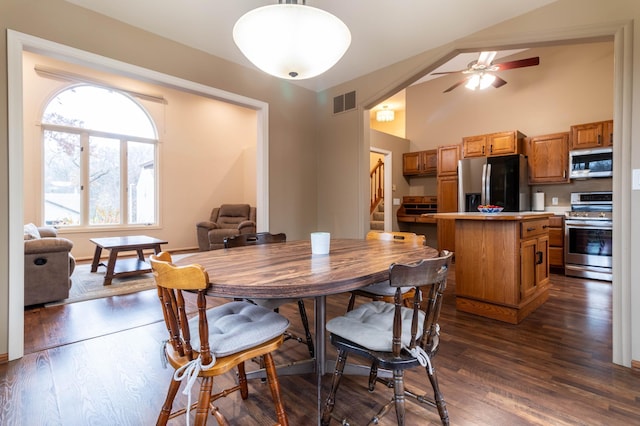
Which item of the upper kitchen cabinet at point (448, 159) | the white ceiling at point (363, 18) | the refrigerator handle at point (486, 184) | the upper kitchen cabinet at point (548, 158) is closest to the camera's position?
the white ceiling at point (363, 18)

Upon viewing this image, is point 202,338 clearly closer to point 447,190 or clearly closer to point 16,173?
point 16,173

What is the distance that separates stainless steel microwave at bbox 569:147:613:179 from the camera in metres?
4.04

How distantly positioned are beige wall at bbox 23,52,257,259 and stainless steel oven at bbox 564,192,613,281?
6108mm

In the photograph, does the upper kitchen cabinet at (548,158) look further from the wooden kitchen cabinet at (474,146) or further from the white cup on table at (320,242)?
the white cup on table at (320,242)

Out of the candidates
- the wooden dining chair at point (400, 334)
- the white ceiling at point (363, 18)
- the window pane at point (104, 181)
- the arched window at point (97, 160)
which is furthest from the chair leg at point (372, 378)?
the window pane at point (104, 181)

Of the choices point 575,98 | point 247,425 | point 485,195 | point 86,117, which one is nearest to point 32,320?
point 247,425

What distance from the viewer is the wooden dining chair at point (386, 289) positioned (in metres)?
1.88

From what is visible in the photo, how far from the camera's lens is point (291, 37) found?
1.57 m

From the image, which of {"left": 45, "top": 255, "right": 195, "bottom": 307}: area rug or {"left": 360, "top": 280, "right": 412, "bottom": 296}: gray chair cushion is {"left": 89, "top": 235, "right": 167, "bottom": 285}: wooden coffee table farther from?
{"left": 360, "top": 280, "right": 412, "bottom": 296}: gray chair cushion

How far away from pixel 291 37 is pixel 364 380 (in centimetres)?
196

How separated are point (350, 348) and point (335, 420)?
0.46 m

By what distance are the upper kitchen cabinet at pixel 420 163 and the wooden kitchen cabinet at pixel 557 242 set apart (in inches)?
86.3

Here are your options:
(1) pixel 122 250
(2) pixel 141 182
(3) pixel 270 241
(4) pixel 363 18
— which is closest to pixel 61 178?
(2) pixel 141 182

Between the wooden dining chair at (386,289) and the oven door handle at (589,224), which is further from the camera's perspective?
the oven door handle at (589,224)
